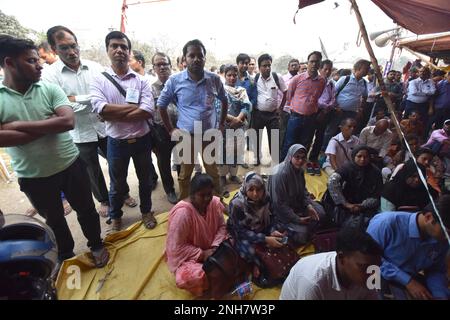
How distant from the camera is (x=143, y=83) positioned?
2680mm

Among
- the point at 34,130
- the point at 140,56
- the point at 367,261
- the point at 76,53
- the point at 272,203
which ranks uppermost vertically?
the point at 140,56

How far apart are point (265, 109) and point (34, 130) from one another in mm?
A: 3653

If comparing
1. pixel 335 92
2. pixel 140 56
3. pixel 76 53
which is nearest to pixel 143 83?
pixel 76 53

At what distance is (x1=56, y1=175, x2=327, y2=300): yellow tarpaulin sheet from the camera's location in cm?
Result: 227

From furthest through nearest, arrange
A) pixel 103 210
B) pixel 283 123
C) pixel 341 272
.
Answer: pixel 283 123 → pixel 103 210 → pixel 341 272

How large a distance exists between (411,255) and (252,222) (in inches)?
55.4

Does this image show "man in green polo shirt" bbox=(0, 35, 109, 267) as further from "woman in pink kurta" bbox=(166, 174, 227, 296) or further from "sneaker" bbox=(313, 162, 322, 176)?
"sneaker" bbox=(313, 162, 322, 176)

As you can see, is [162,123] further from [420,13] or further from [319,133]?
[420,13]

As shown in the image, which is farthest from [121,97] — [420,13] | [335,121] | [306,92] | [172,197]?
[335,121]

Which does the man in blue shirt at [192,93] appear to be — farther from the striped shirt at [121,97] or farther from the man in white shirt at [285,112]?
the man in white shirt at [285,112]

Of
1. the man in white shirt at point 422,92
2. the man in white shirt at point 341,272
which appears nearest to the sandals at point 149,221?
the man in white shirt at point 341,272

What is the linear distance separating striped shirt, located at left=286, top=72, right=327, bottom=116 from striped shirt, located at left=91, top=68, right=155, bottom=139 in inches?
115

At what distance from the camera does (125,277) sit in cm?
243

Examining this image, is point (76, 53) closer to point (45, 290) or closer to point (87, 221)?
point (87, 221)
